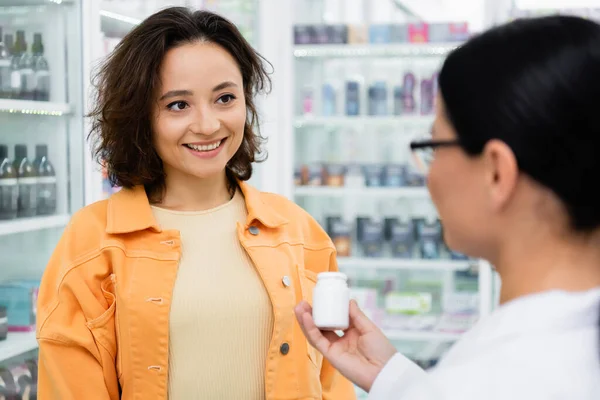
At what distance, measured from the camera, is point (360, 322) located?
4.80 feet

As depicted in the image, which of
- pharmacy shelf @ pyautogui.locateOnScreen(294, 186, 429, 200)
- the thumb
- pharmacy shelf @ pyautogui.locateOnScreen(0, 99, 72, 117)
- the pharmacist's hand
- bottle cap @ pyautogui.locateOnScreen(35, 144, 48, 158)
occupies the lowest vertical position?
pharmacy shelf @ pyautogui.locateOnScreen(294, 186, 429, 200)

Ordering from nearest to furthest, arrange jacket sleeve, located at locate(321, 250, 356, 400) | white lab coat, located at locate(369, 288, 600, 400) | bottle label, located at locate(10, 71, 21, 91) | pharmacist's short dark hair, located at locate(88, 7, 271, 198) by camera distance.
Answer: white lab coat, located at locate(369, 288, 600, 400) → pharmacist's short dark hair, located at locate(88, 7, 271, 198) → jacket sleeve, located at locate(321, 250, 356, 400) → bottle label, located at locate(10, 71, 21, 91)

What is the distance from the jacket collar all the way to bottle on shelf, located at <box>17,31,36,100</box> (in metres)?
1.47

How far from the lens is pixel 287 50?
5.00 metres

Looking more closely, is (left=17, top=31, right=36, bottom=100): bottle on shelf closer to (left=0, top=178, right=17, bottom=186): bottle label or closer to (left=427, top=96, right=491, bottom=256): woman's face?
(left=0, top=178, right=17, bottom=186): bottle label

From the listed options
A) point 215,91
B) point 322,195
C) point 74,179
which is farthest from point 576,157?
point 322,195

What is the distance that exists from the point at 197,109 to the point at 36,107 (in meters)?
1.36

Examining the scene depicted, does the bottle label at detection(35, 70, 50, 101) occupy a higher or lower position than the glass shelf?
lower

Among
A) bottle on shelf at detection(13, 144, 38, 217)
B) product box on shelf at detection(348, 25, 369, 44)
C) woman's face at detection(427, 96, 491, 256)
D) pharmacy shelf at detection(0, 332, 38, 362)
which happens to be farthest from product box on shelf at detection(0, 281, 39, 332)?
product box on shelf at detection(348, 25, 369, 44)

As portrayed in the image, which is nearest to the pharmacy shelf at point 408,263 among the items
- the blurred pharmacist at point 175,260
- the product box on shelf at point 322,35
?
the product box on shelf at point 322,35

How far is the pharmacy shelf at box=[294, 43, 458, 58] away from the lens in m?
4.93

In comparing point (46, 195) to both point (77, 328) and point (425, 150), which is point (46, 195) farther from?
point (425, 150)

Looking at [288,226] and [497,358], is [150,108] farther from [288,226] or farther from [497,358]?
[497,358]

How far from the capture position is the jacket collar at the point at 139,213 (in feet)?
5.91
